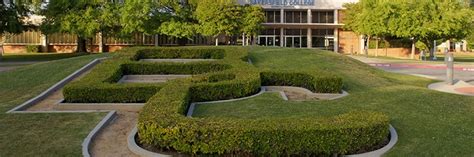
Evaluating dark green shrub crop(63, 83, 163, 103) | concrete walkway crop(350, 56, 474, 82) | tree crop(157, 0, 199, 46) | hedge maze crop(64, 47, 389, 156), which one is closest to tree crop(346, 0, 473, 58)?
concrete walkway crop(350, 56, 474, 82)

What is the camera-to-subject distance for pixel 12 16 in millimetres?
38312

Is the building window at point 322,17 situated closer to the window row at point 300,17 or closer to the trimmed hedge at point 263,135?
the window row at point 300,17

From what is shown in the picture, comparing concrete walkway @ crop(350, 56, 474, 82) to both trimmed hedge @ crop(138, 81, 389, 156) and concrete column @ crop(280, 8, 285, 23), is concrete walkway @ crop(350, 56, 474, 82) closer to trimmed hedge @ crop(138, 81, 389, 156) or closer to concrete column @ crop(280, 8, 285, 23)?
trimmed hedge @ crop(138, 81, 389, 156)

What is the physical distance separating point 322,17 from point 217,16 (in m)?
21.5

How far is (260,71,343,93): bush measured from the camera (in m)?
13.3

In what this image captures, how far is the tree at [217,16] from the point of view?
4288cm

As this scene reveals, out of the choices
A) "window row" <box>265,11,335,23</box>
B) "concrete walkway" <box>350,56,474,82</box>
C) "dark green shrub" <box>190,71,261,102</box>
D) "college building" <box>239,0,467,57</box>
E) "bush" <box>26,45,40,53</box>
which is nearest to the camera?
"dark green shrub" <box>190,71,261,102</box>

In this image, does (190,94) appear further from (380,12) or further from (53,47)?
(53,47)

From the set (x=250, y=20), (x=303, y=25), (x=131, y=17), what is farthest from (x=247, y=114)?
(x=303, y=25)

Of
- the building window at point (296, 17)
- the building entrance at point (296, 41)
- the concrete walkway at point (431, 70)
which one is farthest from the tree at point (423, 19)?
the building entrance at point (296, 41)

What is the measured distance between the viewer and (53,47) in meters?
53.8

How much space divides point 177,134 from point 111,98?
490cm

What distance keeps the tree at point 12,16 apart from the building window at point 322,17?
3533 centimetres

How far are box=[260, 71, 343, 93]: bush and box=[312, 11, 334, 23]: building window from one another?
155ft
